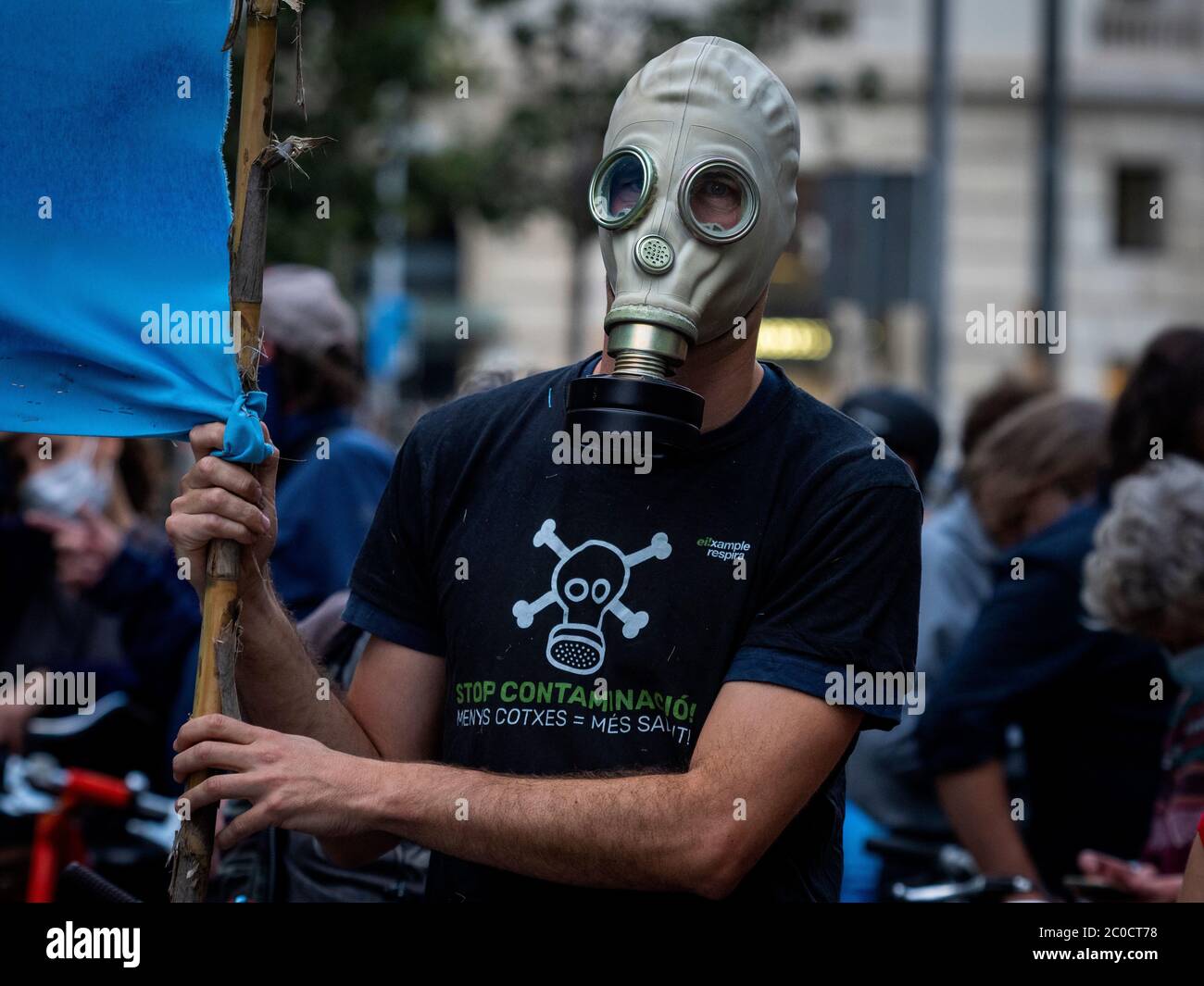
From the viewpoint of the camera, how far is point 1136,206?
24.5 metres

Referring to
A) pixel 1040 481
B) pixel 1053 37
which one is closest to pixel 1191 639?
pixel 1040 481

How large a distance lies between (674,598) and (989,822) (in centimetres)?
189

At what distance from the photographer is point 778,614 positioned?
2057mm

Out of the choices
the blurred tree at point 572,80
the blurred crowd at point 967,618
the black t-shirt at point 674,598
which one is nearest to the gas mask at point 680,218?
the black t-shirt at point 674,598

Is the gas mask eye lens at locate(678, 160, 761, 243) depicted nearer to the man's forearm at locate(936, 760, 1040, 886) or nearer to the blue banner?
the blue banner

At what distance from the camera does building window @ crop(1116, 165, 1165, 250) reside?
24.3m

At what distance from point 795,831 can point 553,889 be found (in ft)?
1.11

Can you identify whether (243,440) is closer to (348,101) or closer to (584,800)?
(584,800)

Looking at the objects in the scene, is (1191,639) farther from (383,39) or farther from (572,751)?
(383,39)

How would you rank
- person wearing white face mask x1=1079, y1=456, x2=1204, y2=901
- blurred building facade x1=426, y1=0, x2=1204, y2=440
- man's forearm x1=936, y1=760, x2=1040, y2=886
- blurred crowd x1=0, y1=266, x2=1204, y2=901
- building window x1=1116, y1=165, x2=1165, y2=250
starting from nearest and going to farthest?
person wearing white face mask x1=1079, y1=456, x2=1204, y2=901, blurred crowd x1=0, y1=266, x2=1204, y2=901, man's forearm x1=936, y1=760, x2=1040, y2=886, blurred building facade x1=426, y1=0, x2=1204, y2=440, building window x1=1116, y1=165, x2=1165, y2=250

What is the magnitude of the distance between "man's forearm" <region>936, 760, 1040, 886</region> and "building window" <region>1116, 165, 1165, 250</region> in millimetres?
22295

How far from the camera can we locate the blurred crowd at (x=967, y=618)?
3061 mm

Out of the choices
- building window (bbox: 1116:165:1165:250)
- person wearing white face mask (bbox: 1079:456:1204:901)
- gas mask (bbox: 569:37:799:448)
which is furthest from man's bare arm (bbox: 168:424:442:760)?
building window (bbox: 1116:165:1165:250)

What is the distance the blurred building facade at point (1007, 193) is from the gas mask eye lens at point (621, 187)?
20709 mm
